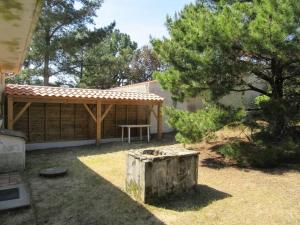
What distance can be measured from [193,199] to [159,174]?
0.93 m

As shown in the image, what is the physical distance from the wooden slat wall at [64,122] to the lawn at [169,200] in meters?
2.90

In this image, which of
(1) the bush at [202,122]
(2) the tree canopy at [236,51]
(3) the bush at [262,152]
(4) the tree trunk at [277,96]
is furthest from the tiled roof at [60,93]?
(4) the tree trunk at [277,96]

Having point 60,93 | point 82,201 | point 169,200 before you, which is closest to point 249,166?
point 169,200

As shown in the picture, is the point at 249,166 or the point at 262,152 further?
the point at 249,166

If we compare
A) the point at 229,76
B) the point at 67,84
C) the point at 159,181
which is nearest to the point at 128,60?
the point at 67,84

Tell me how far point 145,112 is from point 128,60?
18.2 meters

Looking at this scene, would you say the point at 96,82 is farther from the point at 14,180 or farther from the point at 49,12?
the point at 14,180

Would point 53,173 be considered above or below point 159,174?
below

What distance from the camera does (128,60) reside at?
3206 cm

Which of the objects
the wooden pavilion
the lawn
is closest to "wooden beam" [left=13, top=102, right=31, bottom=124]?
the wooden pavilion

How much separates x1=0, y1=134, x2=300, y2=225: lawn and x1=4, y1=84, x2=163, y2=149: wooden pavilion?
9.26ft

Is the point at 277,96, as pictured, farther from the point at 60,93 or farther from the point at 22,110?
the point at 22,110

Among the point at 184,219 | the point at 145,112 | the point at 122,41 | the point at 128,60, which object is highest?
the point at 122,41

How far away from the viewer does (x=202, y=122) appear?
8.21 m
